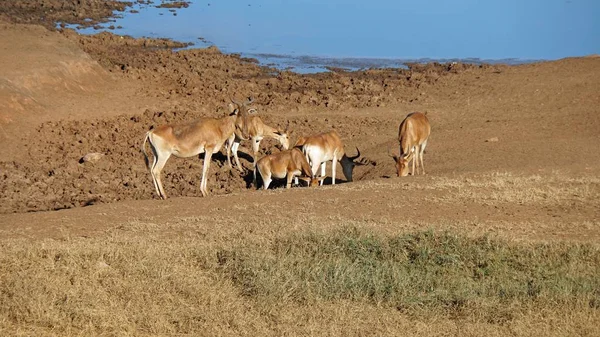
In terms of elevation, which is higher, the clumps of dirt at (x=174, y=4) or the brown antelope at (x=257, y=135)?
the clumps of dirt at (x=174, y=4)

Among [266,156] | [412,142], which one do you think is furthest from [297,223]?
[412,142]

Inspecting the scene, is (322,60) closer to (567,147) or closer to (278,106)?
(278,106)

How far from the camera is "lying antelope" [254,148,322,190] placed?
656 inches

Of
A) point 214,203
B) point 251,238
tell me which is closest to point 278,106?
point 214,203

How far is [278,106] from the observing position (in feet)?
77.6

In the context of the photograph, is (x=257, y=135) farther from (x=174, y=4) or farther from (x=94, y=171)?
(x=174, y=4)

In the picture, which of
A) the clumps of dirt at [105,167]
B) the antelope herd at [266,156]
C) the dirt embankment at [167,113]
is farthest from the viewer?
the dirt embankment at [167,113]

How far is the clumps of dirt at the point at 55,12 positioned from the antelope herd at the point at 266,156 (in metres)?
20.0

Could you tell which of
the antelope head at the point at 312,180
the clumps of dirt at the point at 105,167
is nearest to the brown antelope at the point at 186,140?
the clumps of dirt at the point at 105,167

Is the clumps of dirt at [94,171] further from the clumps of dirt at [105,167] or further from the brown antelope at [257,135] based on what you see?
the brown antelope at [257,135]

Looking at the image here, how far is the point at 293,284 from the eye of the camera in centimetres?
919

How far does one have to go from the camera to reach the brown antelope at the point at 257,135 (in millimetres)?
18984

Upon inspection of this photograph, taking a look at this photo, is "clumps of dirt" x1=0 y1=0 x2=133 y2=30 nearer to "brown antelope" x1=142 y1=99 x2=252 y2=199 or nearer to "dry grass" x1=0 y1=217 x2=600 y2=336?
"brown antelope" x1=142 y1=99 x2=252 y2=199

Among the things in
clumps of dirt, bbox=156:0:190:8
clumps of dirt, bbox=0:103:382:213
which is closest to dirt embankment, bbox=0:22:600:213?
clumps of dirt, bbox=0:103:382:213
